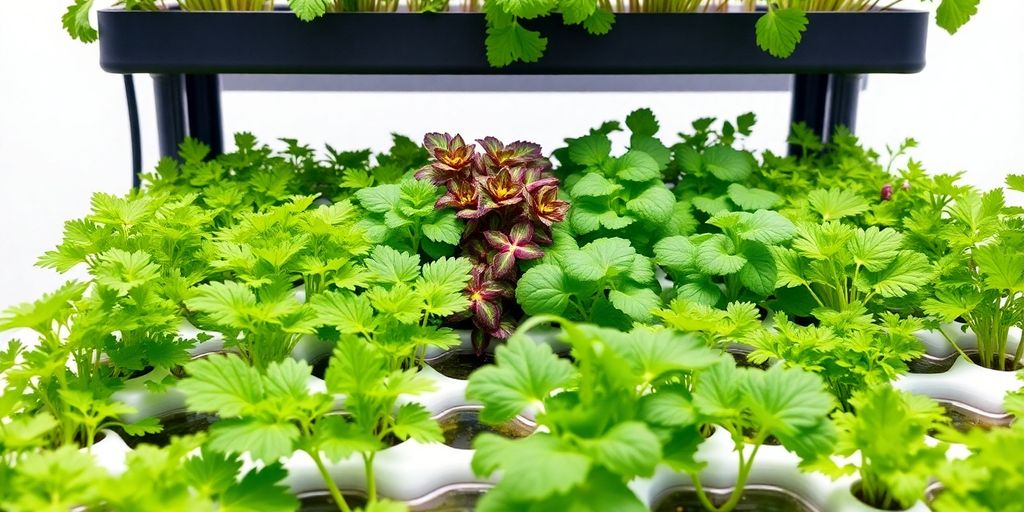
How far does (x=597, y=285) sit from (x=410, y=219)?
0.27 metres

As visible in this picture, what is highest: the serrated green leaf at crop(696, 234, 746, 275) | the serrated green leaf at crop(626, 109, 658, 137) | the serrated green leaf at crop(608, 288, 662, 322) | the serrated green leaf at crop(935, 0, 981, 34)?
the serrated green leaf at crop(935, 0, 981, 34)

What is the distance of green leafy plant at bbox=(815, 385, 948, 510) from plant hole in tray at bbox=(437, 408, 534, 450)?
1.05 feet

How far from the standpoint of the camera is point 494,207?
111 cm

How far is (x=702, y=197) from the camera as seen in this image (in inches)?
52.1

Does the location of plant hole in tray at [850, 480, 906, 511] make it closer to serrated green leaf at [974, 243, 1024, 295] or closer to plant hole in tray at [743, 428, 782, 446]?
plant hole in tray at [743, 428, 782, 446]

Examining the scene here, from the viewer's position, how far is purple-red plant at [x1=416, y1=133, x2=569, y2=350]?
1077mm

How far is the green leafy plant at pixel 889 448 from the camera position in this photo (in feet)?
2.14

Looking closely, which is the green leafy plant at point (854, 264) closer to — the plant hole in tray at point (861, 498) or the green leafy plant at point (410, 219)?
the plant hole in tray at point (861, 498)

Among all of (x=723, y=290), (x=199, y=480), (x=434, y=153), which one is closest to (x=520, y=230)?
(x=434, y=153)

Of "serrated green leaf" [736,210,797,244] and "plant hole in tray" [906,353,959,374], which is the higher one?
"serrated green leaf" [736,210,797,244]

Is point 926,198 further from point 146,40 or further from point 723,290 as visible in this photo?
point 146,40

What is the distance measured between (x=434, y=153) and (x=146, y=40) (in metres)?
0.46

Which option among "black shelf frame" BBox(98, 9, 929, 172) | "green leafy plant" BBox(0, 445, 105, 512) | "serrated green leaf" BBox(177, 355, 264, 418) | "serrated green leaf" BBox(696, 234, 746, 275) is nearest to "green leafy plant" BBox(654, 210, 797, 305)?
"serrated green leaf" BBox(696, 234, 746, 275)

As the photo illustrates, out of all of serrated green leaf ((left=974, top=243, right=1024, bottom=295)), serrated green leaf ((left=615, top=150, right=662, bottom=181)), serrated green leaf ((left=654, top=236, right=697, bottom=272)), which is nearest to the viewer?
serrated green leaf ((left=974, top=243, right=1024, bottom=295))
